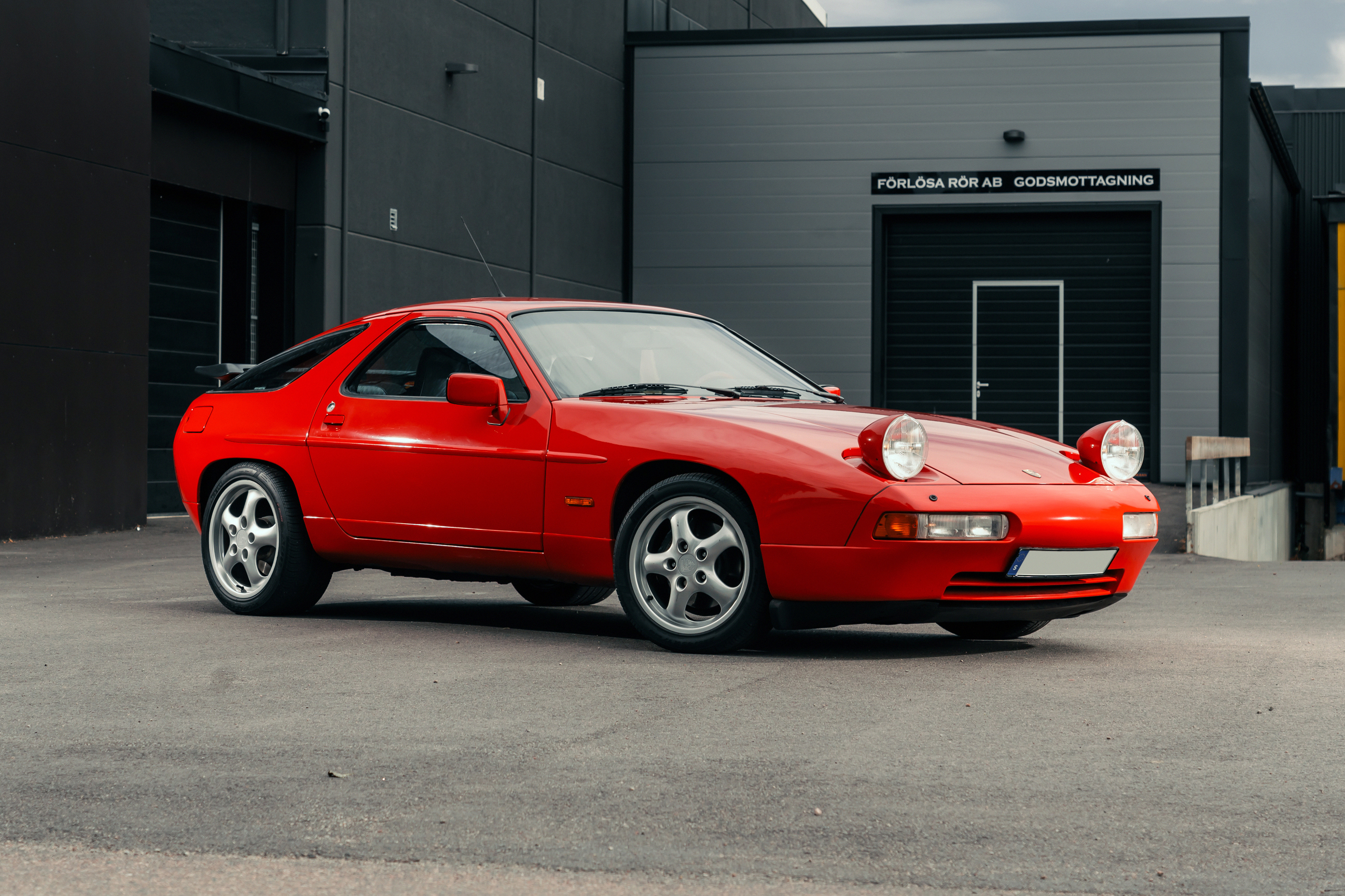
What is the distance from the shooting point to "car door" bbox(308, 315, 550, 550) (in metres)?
6.70

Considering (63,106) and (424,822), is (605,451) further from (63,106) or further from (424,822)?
(63,106)

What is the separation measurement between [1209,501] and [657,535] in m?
13.5

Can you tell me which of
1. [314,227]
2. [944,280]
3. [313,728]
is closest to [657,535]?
[313,728]

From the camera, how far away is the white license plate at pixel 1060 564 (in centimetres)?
601

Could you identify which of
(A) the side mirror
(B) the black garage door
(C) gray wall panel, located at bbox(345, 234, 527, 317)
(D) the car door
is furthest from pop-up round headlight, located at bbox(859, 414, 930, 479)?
(B) the black garage door

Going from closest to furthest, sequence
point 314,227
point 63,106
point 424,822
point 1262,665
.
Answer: point 424,822
point 1262,665
point 63,106
point 314,227

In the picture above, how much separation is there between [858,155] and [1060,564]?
670 inches

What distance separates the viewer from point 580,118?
22.0 meters

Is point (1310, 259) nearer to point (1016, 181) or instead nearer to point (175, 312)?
point (1016, 181)

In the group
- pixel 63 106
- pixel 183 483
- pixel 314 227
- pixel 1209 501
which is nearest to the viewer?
pixel 183 483

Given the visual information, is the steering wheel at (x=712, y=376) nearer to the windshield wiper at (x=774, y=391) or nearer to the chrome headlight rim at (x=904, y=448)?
the windshield wiper at (x=774, y=391)

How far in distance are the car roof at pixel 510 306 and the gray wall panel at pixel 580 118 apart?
13.5 metres

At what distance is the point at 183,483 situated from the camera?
7.97m

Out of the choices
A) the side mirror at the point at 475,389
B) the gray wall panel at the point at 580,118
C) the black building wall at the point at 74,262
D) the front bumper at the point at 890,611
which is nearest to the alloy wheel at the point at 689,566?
the front bumper at the point at 890,611
